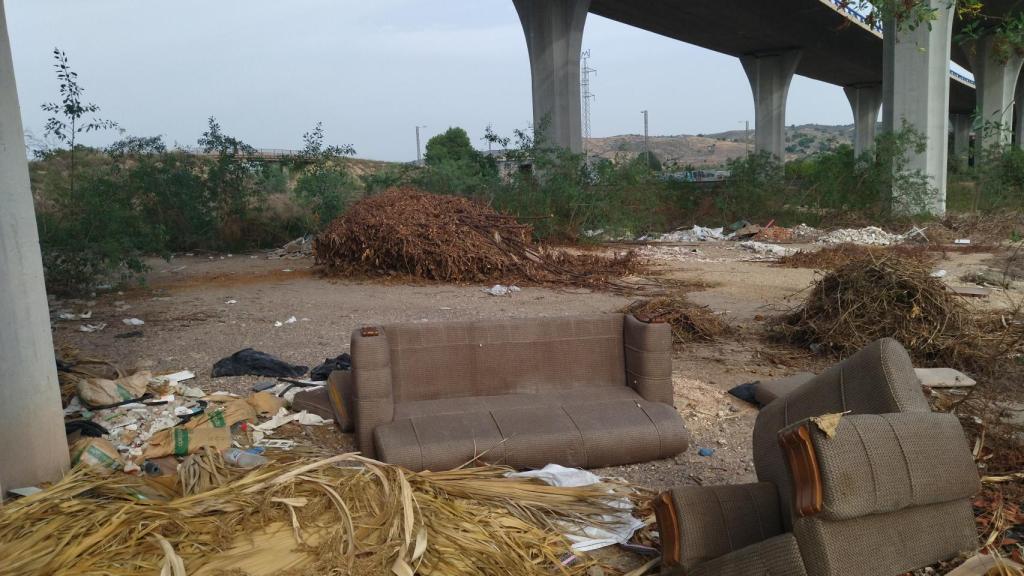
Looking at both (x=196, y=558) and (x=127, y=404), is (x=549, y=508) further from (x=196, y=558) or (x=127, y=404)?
(x=127, y=404)

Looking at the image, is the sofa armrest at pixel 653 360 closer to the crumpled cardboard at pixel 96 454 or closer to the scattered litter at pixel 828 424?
the scattered litter at pixel 828 424

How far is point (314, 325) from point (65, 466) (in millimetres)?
5129

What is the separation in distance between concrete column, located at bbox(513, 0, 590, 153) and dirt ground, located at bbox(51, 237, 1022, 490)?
12052 mm

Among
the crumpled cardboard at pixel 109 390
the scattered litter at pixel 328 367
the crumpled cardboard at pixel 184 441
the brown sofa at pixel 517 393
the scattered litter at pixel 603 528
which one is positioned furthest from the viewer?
the scattered litter at pixel 328 367

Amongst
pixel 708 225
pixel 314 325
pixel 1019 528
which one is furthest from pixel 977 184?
pixel 1019 528

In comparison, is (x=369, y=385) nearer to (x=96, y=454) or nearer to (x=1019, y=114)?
(x=96, y=454)

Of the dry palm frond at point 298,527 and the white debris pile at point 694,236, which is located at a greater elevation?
the dry palm frond at point 298,527

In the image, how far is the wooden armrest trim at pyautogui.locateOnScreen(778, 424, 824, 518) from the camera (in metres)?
2.58

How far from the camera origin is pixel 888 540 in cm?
277

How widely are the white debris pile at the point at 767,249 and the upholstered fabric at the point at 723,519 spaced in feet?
46.8

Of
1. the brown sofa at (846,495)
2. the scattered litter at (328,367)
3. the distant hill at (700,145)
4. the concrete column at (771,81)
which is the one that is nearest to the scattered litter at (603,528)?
the brown sofa at (846,495)

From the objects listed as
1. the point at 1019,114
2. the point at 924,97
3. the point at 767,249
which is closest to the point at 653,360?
the point at 767,249

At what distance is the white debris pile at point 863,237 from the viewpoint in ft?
63.9

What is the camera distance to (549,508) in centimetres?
380
